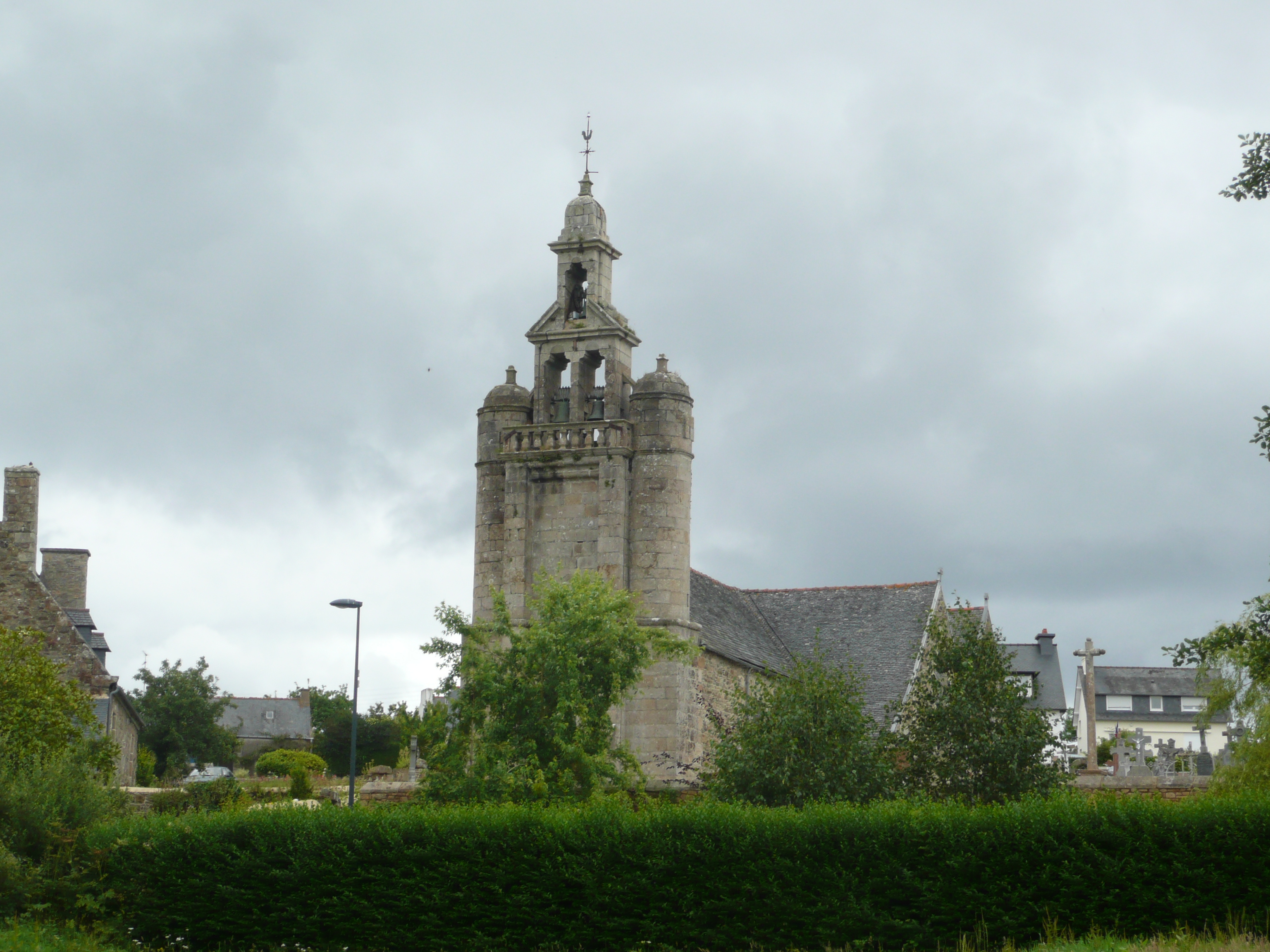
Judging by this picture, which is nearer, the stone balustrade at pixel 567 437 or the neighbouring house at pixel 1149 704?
the stone balustrade at pixel 567 437

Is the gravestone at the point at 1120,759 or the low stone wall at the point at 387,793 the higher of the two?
the gravestone at the point at 1120,759

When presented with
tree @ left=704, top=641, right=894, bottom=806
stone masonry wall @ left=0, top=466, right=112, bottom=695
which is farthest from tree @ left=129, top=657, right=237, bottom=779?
tree @ left=704, top=641, right=894, bottom=806

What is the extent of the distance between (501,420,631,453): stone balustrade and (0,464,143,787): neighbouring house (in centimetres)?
1108

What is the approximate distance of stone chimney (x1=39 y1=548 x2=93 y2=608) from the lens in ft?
142

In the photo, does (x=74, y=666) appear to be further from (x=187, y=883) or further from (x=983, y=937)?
(x=983, y=937)

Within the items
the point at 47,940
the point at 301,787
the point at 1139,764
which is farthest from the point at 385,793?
the point at 1139,764

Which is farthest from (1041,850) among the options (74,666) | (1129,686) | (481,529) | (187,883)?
(1129,686)

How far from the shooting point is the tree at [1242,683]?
18.9 meters

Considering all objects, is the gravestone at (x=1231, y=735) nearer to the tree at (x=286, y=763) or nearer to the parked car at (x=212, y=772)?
the parked car at (x=212, y=772)

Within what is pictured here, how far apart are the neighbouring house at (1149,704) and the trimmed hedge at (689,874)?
227 ft

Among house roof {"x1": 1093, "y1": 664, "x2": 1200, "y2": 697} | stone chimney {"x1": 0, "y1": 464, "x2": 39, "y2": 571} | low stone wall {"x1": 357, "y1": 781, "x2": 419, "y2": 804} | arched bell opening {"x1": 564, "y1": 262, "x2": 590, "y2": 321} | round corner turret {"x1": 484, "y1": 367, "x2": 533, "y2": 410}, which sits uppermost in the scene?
arched bell opening {"x1": 564, "y1": 262, "x2": 590, "y2": 321}

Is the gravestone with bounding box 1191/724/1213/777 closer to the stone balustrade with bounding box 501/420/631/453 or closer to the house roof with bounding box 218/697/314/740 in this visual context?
the stone balustrade with bounding box 501/420/631/453

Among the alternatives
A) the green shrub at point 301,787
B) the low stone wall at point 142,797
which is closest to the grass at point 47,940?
the low stone wall at point 142,797

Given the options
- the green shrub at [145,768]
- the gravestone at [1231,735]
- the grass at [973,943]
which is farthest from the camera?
the green shrub at [145,768]
